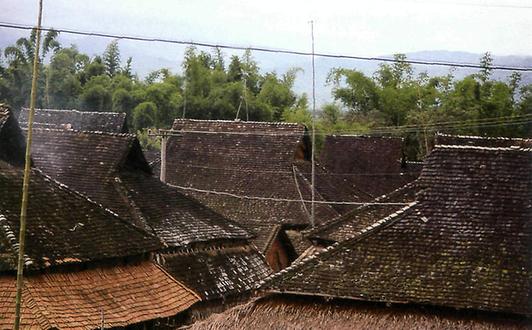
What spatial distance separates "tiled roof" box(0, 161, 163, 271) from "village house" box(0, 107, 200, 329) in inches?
0.8

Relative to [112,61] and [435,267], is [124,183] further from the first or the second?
[112,61]

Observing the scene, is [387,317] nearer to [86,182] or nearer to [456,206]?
[456,206]

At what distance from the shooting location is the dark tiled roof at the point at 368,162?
3331 centimetres

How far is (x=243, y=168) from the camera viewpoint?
28.5 m

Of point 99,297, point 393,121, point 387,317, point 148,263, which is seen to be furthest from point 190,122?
point 393,121

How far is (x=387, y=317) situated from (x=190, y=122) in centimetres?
1977

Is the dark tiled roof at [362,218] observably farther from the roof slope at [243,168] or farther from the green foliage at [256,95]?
the green foliage at [256,95]

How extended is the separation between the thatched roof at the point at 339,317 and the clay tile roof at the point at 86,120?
568 inches

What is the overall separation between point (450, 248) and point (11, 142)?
26.3 ft

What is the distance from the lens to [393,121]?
5225 cm

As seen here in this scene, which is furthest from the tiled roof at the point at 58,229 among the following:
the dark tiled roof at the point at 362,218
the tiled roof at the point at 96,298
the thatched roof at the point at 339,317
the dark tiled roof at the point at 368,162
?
the dark tiled roof at the point at 368,162

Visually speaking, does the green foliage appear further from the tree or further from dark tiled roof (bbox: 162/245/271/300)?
dark tiled roof (bbox: 162/245/271/300)

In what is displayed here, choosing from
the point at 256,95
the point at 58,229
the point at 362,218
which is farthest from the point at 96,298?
the point at 256,95

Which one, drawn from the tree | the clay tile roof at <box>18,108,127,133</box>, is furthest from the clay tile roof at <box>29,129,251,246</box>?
the tree
